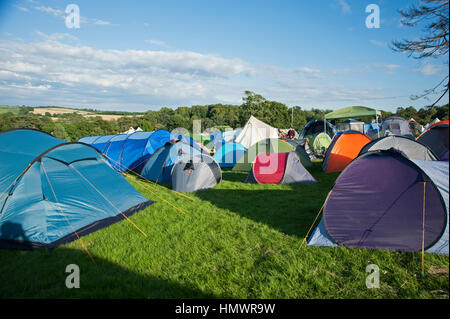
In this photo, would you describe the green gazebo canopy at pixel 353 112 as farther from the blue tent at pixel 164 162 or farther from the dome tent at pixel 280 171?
the blue tent at pixel 164 162

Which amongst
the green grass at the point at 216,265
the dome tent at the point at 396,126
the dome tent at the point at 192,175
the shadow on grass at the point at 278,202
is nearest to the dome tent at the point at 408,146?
the shadow on grass at the point at 278,202

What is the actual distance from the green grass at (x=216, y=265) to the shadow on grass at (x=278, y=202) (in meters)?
0.06

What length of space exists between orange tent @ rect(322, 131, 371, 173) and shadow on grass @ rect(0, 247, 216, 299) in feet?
27.5

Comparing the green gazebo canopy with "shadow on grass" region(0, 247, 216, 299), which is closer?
"shadow on grass" region(0, 247, 216, 299)

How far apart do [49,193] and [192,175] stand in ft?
12.8

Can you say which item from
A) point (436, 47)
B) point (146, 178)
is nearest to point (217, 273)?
point (146, 178)

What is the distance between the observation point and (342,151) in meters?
9.84

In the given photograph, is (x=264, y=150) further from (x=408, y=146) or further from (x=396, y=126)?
(x=396, y=126)

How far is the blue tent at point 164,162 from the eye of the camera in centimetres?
893

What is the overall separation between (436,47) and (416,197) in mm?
10287

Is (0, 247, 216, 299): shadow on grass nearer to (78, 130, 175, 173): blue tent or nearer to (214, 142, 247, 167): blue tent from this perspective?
(78, 130, 175, 173): blue tent

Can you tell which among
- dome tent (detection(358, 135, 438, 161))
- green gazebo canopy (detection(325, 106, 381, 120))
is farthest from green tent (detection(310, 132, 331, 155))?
dome tent (detection(358, 135, 438, 161))

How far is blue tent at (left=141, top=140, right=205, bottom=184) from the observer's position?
8933mm
